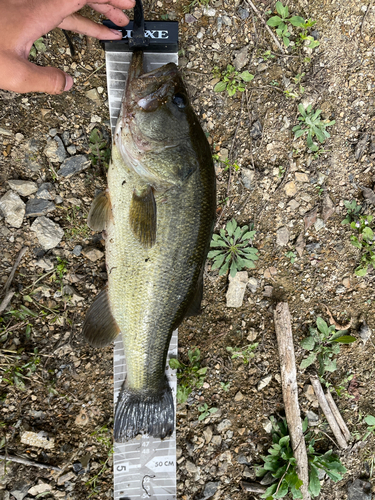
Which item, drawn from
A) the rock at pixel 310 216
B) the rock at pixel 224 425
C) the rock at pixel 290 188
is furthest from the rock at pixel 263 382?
the rock at pixel 290 188

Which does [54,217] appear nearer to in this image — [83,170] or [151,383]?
[83,170]

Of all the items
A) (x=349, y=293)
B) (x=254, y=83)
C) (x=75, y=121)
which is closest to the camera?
(x=75, y=121)

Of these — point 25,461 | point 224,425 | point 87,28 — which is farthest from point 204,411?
point 87,28

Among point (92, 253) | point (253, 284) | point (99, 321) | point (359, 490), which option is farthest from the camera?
point (359, 490)

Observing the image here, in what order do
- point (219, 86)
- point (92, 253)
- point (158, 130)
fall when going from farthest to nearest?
point (219, 86)
point (92, 253)
point (158, 130)

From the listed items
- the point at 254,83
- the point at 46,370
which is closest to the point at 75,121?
the point at 254,83

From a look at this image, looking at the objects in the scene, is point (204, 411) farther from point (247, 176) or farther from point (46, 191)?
point (46, 191)
